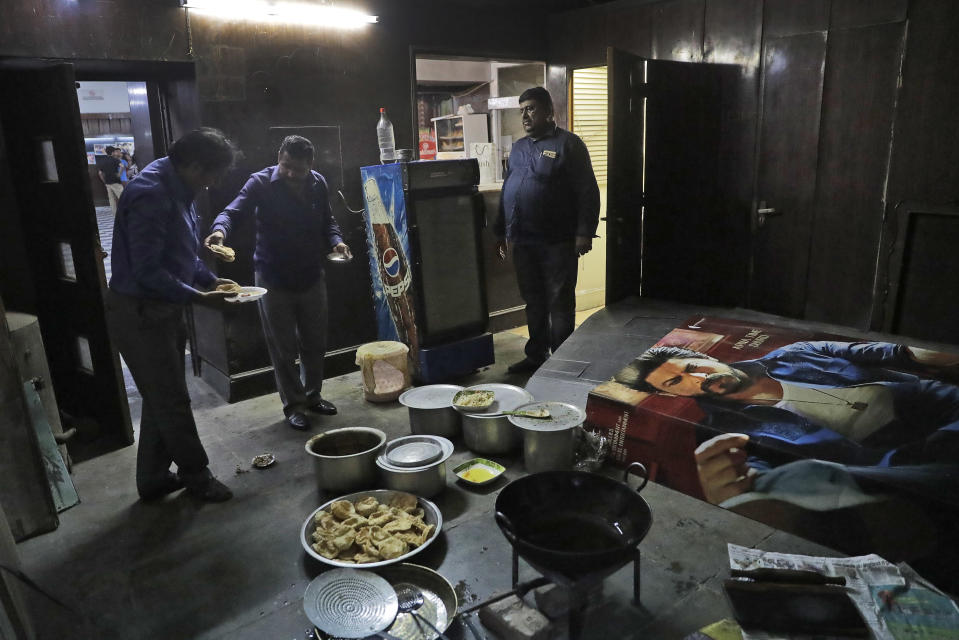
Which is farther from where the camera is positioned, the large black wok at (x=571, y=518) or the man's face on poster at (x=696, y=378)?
the man's face on poster at (x=696, y=378)

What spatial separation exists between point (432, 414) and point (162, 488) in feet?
4.42

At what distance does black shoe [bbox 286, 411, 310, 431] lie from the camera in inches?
148

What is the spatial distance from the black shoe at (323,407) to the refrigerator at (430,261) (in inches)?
26.4

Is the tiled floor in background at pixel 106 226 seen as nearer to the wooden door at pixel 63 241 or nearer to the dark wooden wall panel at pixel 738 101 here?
the wooden door at pixel 63 241

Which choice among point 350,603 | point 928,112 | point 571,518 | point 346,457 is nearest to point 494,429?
point 346,457

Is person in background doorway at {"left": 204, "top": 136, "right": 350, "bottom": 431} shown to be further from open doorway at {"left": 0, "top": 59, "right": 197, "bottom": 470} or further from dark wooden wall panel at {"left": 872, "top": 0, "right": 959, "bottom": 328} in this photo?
dark wooden wall panel at {"left": 872, "top": 0, "right": 959, "bottom": 328}

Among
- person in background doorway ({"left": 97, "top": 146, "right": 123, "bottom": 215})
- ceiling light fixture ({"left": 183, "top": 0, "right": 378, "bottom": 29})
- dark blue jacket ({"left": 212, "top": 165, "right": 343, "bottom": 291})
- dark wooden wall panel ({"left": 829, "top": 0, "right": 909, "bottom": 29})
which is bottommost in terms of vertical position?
dark blue jacket ({"left": 212, "top": 165, "right": 343, "bottom": 291})

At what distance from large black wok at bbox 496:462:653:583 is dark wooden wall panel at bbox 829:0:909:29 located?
336 cm

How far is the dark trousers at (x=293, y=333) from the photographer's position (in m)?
3.73

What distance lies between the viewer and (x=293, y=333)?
383 cm

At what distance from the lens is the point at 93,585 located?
2.41m

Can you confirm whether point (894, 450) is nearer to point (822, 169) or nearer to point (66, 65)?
point (822, 169)

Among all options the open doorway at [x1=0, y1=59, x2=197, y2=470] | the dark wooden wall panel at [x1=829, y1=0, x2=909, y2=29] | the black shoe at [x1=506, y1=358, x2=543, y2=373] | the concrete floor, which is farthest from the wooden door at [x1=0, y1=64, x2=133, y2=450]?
the dark wooden wall panel at [x1=829, y1=0, x2=909, y2=29]

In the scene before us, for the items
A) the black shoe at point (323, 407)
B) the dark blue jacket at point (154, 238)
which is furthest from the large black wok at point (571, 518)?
the black shoe at point (323, 407)
